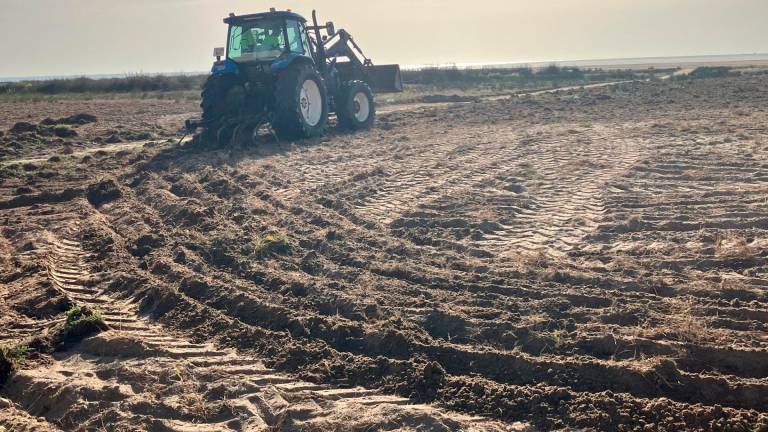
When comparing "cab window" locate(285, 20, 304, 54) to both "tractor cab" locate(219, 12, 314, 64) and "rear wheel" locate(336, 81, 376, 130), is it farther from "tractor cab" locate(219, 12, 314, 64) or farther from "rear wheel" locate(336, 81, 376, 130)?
"rear wheel" locate(336, 81, 376, 130)

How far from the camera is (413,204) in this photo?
8.64m

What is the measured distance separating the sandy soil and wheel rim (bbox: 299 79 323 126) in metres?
3.61

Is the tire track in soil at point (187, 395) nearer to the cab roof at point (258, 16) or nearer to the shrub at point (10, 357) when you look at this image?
the shrub at point (10, 357)

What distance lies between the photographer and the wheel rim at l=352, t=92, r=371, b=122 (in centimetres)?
1688

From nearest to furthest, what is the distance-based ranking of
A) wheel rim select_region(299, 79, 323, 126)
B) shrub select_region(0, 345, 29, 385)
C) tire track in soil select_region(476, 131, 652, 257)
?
shrub select_region(0, 345, 29, 385), tire track in soil select_region(476, 131, 652, 257), wheel rim select_region(299, 79, 323, 126)

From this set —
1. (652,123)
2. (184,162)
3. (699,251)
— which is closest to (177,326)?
(699,251)

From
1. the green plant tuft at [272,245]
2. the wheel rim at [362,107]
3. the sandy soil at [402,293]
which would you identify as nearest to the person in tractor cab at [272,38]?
the wheel rim at [362,107]

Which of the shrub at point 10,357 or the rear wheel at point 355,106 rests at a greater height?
the rear wheel at point 355,106

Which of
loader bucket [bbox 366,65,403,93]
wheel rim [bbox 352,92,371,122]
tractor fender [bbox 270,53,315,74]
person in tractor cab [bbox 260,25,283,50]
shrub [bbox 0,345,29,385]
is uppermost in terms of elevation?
person in tractor cab [bbox 260,25,283,50]

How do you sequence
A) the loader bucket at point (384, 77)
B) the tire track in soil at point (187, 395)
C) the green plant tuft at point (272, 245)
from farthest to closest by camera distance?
the loader bucket at point (384, 77), the green plant tuft at point (272, 245), the tire track in soil at point (187, 395)

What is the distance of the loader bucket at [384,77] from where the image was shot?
58.4 ft

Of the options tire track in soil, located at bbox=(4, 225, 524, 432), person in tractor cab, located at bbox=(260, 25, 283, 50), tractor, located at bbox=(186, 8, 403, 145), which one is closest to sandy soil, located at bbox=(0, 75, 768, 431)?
tire track in soil, located at bbox=(4, 225, 524, 432)

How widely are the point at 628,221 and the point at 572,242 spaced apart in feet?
2.79

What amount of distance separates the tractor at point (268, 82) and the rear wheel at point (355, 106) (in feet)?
1.21
